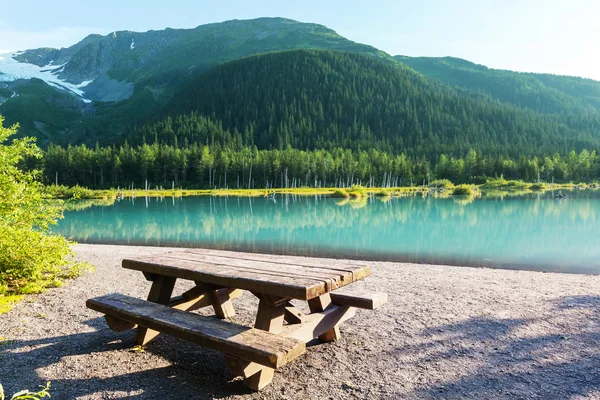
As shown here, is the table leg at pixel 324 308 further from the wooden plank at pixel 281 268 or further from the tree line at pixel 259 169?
the tree line at pixel 259 169

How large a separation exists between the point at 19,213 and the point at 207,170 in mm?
130380

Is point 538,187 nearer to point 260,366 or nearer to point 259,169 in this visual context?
point 259,169

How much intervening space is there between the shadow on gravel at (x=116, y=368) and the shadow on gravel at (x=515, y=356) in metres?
2.76

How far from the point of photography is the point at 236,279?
5.43 meters

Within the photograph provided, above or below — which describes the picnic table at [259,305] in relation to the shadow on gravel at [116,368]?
above

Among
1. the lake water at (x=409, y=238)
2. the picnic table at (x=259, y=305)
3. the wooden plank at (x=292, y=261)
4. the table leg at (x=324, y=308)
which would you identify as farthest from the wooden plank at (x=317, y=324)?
the lake water at (x=409, y=238)

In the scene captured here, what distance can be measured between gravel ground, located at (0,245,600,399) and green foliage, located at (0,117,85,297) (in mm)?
763

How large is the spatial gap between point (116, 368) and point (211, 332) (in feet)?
6.02

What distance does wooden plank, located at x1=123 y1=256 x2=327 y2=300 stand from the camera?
16.0 feet

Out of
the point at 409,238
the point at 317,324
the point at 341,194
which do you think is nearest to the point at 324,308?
the point at 317,324

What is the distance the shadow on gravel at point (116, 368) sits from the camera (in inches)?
206

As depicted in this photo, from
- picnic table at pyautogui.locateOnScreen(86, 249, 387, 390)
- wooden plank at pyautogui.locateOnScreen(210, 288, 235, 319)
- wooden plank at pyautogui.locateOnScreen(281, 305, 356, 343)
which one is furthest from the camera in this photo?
wooden plank at pyautogui.locateOnScreen(210, 288, 235, 319)

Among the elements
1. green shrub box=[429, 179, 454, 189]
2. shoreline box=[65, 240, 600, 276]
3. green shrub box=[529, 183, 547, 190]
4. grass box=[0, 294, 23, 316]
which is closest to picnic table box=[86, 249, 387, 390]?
grass box=[0, 294, 23, 316]

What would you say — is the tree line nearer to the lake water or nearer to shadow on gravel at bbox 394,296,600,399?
the lake water
